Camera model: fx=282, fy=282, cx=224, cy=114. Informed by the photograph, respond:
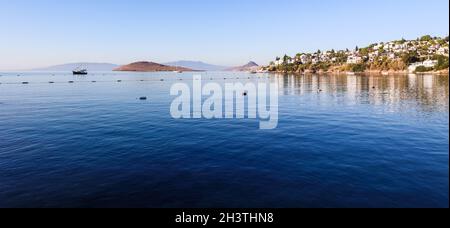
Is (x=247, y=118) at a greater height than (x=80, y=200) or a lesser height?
greater

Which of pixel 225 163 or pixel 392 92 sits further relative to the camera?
pixel 392 92

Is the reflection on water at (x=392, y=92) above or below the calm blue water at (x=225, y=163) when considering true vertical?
above

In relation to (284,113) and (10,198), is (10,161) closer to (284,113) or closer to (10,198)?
(10,198)

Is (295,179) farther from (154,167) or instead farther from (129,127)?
(129,127)

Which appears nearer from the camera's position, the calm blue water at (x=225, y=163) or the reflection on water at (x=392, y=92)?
the calm blue water at (x=225, y=163)

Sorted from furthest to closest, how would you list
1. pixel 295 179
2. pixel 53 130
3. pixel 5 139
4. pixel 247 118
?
pixel 247 118, pixel 53 130, pixel 5 139, pixel 295 179

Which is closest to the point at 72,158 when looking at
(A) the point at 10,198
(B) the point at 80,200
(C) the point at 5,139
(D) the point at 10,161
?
(D) the point at 10,161

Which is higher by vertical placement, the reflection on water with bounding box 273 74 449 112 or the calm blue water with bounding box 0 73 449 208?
the reflection on water with bounding box 273 74 449 112

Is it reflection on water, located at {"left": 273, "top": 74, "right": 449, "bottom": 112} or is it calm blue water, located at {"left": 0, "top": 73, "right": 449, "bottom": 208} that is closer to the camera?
calm blue water, located at {"left": 0, "top": 73, "right": 449, "bottom": 208}

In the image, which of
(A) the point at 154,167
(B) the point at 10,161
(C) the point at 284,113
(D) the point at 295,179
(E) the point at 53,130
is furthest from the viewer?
(C) the point at 284,113

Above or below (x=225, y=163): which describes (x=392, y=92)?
above

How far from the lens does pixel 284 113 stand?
56906 mm
